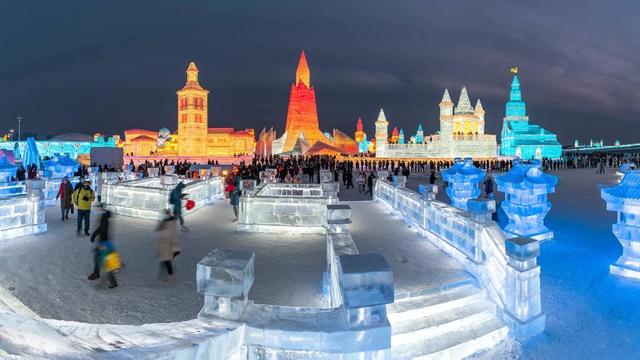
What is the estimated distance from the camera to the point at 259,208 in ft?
33.0

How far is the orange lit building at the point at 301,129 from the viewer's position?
64312 mm

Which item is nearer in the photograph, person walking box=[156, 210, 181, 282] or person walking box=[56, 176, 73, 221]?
person walking box=[156, 210, 181, 282]

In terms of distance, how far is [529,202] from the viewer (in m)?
10.5

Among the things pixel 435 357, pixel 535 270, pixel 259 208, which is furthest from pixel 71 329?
pixel 259 208

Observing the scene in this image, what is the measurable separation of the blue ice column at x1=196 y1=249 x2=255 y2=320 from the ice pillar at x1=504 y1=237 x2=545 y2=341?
3332 mm

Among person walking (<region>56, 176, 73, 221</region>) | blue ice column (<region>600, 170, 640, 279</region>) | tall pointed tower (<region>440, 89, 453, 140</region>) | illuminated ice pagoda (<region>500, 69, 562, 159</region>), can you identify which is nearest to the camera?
blue ice column (<region>600, 170, 640, 279</region>)

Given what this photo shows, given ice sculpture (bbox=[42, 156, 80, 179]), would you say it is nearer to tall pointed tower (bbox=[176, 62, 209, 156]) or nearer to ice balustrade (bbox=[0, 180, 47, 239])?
ice balustrade (bbox=[0, 180, 47, 239])

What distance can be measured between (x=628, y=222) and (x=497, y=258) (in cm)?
406

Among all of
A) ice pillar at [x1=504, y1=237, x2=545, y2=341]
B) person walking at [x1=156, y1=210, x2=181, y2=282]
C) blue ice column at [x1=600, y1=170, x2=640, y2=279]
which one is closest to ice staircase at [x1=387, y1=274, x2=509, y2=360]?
ice pillar at [x1=504, y1=237, x2=545, y2=341]

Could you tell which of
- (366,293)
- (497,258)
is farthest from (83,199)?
(497,258)

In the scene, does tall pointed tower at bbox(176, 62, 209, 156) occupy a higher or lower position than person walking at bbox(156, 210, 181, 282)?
higher

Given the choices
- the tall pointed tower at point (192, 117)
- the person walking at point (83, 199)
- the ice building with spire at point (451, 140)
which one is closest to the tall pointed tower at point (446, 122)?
the ice building with spire at point (451, 140)

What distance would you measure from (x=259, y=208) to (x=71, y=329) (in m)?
7.50

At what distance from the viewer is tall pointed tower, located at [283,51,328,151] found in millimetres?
66375
